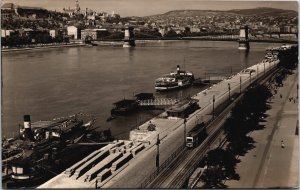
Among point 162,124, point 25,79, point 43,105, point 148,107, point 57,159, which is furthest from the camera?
point 25,79

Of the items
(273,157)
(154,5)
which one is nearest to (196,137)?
(273,157)

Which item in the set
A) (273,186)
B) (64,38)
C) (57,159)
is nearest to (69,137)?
(57,159)

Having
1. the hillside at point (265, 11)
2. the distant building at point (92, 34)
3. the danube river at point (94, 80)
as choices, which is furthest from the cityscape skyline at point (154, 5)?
the distant building at point (92, 34)

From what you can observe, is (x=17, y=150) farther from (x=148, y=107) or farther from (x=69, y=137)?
(x=148, y=107)

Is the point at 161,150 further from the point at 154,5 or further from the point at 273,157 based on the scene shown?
the point at 154,5

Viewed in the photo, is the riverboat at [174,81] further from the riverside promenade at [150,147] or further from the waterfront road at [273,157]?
the waterfront road at [273,157]

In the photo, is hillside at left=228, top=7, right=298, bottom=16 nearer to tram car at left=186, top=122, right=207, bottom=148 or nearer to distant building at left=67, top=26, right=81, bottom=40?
→ tram car at left=186, top=122, right=207, bottom=148
